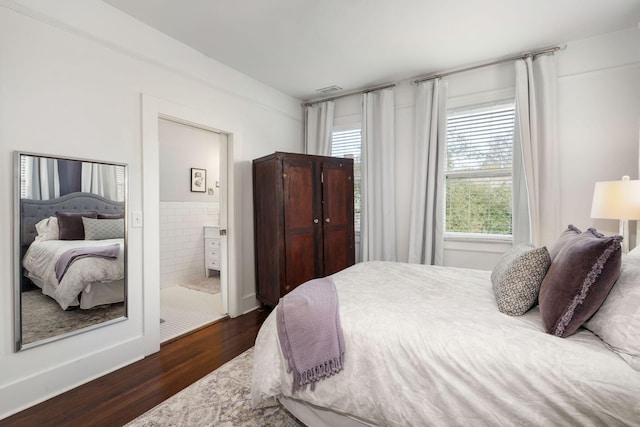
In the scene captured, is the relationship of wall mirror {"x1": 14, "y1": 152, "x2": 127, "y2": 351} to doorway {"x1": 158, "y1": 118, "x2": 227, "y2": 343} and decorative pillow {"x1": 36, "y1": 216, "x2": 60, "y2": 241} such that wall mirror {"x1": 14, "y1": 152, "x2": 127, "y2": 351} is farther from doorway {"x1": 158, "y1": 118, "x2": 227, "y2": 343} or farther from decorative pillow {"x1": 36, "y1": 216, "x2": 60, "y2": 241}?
doorway {"x1": 158, "y1": 118, "x2": 227, "y2": 343}

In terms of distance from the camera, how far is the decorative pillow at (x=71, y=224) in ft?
6.70

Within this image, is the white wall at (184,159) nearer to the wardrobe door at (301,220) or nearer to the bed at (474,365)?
the wardrobe door at (301,220)

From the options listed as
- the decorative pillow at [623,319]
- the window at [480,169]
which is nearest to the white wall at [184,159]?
the window at [480,169]

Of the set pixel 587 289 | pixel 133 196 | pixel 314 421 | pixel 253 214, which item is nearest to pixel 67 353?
pixel 133 196

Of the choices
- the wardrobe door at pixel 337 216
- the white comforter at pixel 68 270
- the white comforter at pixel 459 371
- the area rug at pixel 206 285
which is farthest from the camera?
the area rug at pixel 206 285

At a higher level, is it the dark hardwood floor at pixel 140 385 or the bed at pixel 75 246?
the bed at pixel 75 246

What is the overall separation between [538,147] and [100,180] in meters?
3.78

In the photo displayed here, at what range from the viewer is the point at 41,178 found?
1.92m

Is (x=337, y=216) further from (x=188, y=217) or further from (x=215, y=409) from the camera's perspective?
(x=188, y=217)

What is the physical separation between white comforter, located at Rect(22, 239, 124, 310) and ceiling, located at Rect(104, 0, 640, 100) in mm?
1775

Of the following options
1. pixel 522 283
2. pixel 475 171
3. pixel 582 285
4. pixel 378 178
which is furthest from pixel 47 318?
pixel 475 171

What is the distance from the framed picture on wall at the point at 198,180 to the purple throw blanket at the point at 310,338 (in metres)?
3.85

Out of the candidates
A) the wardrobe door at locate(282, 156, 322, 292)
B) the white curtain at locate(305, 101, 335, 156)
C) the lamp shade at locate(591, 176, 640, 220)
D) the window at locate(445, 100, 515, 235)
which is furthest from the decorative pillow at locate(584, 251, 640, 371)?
the white curtain at locate(305, 101, 335, 156)

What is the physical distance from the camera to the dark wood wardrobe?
10.3 feet
